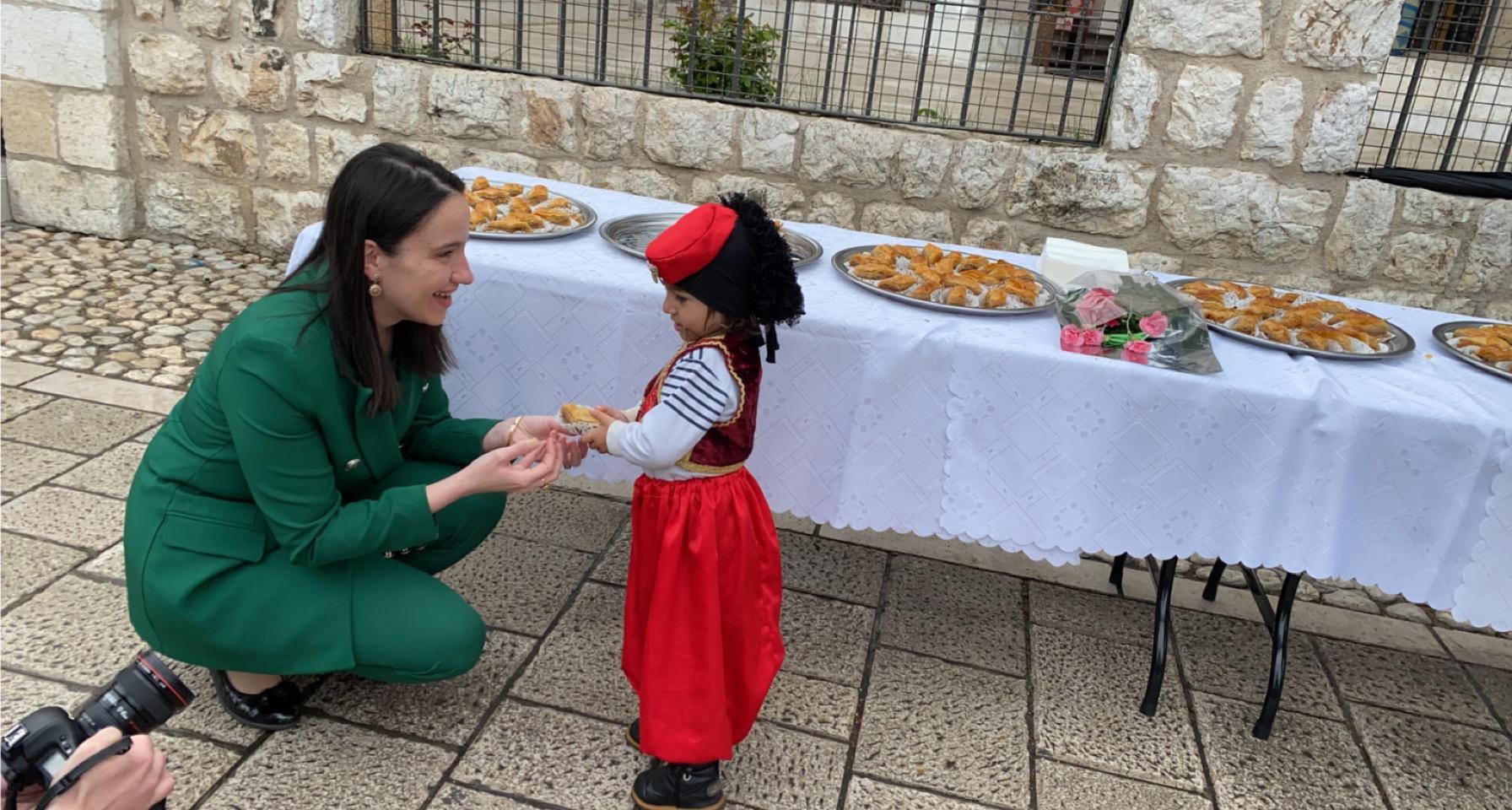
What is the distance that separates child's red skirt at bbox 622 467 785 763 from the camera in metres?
2.11

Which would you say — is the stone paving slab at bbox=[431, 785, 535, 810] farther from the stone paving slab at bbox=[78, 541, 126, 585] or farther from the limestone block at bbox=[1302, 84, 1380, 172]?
the limestone block at bbox=[1302, 84, 1380, 172]

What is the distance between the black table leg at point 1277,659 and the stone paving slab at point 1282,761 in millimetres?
43

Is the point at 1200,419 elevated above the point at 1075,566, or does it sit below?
above

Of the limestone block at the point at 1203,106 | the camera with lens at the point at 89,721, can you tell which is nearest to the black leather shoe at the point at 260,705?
the camera with lens at the point at 89,721

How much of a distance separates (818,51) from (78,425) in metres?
3.52

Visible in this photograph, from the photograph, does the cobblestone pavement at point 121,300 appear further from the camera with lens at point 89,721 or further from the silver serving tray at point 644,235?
the camera with lens at point 89,721

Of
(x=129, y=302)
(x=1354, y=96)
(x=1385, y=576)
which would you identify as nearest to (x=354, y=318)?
(x=1385, y=576)

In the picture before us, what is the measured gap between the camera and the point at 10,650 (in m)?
2.50

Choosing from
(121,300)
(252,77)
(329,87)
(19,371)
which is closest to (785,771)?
(19,371)

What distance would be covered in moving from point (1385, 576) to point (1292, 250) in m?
2.55

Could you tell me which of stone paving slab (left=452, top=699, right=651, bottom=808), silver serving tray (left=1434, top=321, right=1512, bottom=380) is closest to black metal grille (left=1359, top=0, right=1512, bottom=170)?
silver serving tray (left=1434, top=321, right=1512, bottom=380)

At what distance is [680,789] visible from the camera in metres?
2.21

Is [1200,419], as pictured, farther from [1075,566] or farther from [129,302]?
[129,302]

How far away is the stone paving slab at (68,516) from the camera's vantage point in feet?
9.72
